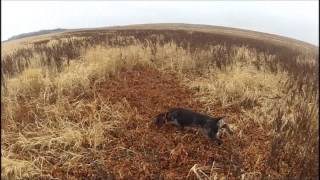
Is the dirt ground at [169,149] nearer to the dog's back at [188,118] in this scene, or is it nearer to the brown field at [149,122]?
the brown field at [149,122]

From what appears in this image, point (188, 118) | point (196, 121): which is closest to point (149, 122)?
point (188, 118)

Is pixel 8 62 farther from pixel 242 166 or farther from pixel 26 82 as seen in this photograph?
pixel 242 166

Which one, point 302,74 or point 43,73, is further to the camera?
point 302,74

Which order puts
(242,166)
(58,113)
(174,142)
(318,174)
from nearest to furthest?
1. (318,174)
2. (242,166)
3. (174,142)
4. (58,113)

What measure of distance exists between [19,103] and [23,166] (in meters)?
2.04

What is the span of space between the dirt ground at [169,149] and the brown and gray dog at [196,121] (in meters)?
0.09

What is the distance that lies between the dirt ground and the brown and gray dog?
9cm

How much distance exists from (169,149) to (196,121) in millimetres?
487

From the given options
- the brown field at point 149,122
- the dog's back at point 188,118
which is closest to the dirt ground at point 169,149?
the brown field at point 149,122

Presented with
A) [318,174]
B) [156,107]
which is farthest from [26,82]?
[318,174]

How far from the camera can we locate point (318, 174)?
3.70 m

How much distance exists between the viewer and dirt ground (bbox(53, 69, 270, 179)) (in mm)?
3922

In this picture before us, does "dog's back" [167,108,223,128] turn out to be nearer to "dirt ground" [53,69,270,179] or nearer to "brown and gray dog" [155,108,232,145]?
"brown and gray dog" [155,108,232,145]

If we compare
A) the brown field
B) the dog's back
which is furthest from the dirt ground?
the dog's back
